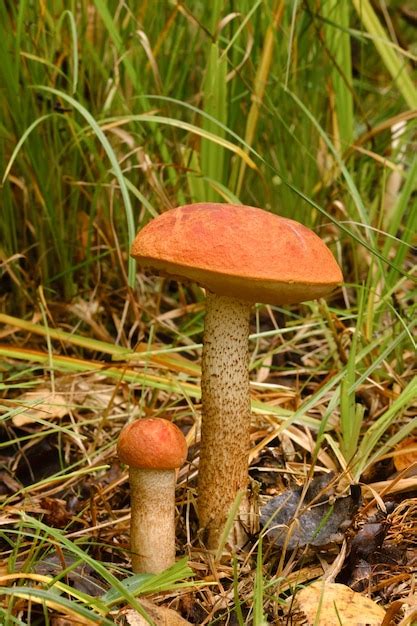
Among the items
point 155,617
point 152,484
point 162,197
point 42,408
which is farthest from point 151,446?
point 162,197

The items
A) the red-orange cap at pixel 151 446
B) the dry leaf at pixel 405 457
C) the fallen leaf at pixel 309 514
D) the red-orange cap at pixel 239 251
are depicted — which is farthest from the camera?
the dry leaf at pixel 405 457

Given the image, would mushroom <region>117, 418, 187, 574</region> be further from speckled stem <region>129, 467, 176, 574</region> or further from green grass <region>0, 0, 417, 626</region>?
green grass <region>0, 0, 417, 626</region>

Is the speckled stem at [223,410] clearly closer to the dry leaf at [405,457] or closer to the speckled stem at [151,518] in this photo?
the speckled stem at [151,518]

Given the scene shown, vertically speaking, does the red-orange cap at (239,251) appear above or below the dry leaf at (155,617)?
above

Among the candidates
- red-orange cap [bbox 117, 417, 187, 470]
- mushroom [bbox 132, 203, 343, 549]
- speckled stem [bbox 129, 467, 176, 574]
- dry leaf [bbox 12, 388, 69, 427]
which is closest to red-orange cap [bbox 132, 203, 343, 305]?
mushroom [bbox 132, 203, 343, 549]

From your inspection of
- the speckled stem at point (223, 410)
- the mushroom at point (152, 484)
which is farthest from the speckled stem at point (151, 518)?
the speckled stem at point (223, 410)

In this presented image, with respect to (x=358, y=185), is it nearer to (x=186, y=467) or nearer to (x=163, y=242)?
(x=186, y=467)

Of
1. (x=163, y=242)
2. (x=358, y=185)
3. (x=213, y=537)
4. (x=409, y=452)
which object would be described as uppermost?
(x=163, y=242)

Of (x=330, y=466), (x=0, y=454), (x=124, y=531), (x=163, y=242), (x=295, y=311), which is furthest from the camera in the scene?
(x=295, y=311)

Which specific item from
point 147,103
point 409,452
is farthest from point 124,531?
point 147,103
